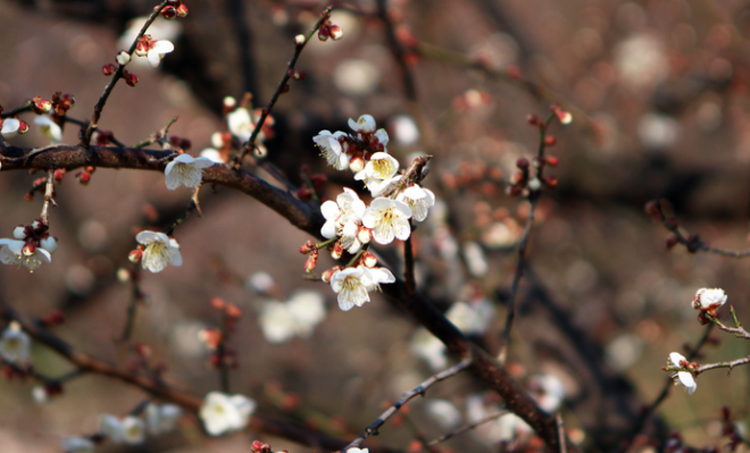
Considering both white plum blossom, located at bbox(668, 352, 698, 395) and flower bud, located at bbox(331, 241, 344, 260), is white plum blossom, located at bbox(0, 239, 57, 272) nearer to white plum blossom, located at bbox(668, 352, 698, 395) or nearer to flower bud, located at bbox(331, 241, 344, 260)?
flower bud, located at bbox(331, 241, 344, 260)

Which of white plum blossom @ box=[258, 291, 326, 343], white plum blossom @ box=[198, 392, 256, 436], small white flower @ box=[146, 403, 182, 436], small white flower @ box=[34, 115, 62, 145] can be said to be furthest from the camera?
white plum blossom @ box=[258, 291, 326, 343]

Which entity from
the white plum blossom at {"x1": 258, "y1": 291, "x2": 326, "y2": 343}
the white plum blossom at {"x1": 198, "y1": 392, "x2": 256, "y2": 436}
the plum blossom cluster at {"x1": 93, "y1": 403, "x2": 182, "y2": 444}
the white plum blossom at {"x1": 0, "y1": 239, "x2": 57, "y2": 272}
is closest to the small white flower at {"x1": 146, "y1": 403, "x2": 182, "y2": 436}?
the plum blossom cluster at {"x1": 93, "y1": 403, "x2": 182, "y2": 444}

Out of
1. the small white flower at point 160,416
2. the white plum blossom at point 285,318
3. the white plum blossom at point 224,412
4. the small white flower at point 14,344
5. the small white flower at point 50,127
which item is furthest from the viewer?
the white plum blossom at point 285,318

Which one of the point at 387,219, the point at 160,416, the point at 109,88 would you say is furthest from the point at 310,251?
the point at 160,416

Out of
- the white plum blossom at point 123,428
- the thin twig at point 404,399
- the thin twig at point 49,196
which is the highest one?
the thin twig at point 49,196

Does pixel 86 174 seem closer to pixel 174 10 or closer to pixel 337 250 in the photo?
pixel 174 10

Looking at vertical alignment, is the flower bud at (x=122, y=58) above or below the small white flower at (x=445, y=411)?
above

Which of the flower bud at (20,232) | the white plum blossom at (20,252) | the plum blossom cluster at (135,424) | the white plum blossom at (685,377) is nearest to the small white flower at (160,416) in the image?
the plum blossom cluster at (135,424)

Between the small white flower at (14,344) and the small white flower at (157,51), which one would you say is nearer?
the small white flower at (157,51)

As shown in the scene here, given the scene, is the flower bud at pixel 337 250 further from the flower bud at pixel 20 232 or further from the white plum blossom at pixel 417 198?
the flower bud at pixel 20 232
